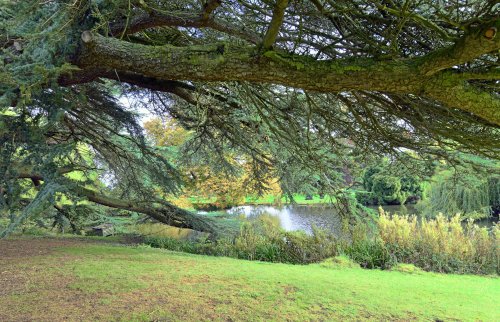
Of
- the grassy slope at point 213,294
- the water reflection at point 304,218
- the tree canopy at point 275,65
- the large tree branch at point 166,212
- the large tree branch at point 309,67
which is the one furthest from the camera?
the water reflection at point 304,218

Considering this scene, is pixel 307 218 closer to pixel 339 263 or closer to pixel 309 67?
pixel 339 263

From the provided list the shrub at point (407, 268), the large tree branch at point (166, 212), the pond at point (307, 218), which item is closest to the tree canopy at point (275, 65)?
the shrub at point (407, 268)

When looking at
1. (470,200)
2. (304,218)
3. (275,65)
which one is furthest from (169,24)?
(470,200)

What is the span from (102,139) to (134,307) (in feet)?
13.6

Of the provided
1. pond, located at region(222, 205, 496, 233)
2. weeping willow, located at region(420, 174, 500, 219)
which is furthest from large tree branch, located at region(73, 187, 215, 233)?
weeping willow, located at region(420, 174, 500, 219)

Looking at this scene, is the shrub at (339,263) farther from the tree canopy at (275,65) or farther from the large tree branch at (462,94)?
the large tree branch at (462,94)

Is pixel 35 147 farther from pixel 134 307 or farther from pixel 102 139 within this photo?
pixel 102 139

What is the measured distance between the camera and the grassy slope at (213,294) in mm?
2854

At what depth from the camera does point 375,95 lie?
125 inches

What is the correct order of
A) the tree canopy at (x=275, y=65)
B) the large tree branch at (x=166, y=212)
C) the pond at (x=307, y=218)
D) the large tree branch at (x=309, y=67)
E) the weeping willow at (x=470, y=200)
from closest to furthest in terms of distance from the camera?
the large tree branch at (x=309, y=67) → the tree canopy at (x=275, y=65) → the large tree branch at (x=166, y=212) → the pond at (x=307, y=218) → the weeping willow at (x=470, y=200)

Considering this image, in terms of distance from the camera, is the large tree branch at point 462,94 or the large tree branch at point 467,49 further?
the large tree branch at point 462,94

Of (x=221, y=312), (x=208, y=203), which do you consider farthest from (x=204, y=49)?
(x=208, y=203)

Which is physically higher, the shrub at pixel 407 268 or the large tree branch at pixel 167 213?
the large tree branch at pixel 167 213

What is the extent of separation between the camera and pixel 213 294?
3.38 m
